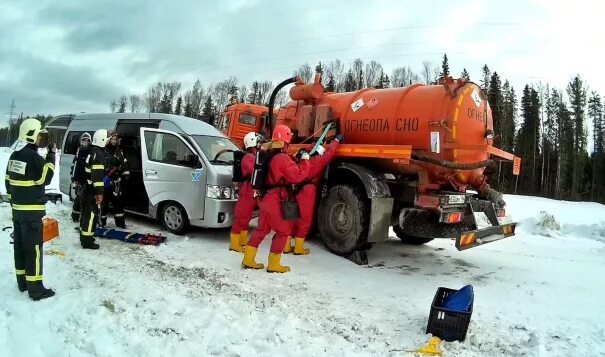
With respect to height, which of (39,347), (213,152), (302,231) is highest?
(213,152)

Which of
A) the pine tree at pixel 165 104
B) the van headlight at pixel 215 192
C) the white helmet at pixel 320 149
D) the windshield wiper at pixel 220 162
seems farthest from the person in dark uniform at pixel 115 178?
the pine tree at pixel 165 104

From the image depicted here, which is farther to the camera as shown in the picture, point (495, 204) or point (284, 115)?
point (284, 115)

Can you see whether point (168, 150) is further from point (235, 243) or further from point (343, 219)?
point (343, 219)

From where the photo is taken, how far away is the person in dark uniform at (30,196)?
4551 millimetres

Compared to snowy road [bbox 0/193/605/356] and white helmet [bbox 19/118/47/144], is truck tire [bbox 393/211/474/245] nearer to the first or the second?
snowy road [bbox 0/193/605/356]

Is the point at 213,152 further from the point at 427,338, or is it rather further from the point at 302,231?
the point at 427,338

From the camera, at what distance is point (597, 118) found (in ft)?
187

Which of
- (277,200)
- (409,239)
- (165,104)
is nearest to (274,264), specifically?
(277,200)

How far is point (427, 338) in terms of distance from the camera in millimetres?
4145

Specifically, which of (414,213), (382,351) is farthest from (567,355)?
(414,213)

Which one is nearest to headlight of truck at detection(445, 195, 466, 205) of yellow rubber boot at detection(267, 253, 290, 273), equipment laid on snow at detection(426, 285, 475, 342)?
equipment laid on snow at detection(426, 285, 475, 342)

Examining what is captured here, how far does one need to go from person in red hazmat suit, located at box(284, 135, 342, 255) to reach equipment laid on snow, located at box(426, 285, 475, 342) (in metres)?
3.05

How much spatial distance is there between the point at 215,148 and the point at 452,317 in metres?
5.79

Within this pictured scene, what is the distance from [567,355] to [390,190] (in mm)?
3603
